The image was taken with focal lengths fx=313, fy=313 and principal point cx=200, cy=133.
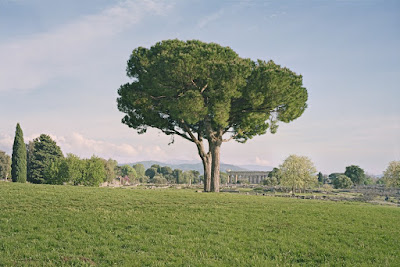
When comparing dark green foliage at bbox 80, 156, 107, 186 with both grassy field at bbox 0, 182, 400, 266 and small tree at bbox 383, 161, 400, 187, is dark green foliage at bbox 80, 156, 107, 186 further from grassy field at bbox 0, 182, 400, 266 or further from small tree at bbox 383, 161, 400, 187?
small tree at bbox 383, 161, 400, 187

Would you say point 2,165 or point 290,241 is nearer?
point 290,241

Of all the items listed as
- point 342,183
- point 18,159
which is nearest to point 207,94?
point 18,159

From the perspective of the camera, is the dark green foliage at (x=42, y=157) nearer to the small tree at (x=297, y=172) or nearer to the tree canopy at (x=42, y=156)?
the tree canopy at (x=42, y=156)

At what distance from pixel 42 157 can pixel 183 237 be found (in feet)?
238

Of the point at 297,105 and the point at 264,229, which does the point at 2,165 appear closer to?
the point at 297,105

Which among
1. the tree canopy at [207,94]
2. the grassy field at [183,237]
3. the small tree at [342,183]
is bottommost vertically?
the small tree at [342,183]

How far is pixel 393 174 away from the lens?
224 ft

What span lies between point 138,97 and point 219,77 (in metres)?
9.34

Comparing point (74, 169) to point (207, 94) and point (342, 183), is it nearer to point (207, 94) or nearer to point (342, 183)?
point (207, 94)

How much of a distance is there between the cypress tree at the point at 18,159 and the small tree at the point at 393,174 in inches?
2951

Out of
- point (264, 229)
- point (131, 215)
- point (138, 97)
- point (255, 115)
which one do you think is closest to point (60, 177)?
point (138, 97)

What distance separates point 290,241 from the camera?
38.2ft

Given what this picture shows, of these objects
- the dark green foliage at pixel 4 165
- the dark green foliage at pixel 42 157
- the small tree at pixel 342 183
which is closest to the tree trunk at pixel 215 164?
the dark green foliage at pixel 42 157

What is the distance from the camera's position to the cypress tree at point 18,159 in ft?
186
